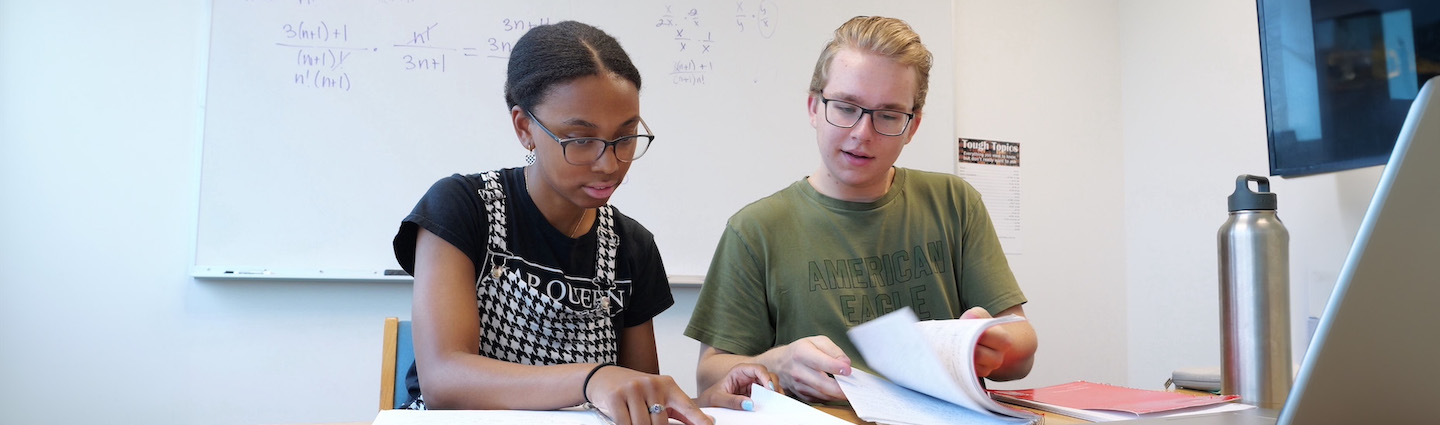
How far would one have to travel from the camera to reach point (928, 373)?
0.81m

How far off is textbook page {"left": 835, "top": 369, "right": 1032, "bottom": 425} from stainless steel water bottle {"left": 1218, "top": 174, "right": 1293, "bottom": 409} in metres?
0.39

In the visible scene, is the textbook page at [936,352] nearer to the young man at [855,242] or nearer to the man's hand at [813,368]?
the man's hand at [813,368]

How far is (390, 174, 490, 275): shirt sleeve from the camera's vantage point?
1041 millimetres

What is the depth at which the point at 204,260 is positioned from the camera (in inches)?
79.8

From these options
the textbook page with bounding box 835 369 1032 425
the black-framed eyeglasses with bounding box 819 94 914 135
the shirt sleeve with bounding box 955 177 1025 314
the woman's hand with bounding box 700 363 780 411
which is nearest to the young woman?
the woman's hand with bounding box 700 363 780 411

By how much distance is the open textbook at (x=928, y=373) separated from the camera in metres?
0.77

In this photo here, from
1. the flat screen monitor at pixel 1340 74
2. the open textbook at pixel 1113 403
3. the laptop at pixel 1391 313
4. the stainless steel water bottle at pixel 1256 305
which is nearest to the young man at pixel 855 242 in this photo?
the open textbook at pixel 1113 403

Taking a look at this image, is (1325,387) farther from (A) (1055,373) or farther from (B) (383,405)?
(A) (1055,373)

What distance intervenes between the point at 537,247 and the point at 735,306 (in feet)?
1.01

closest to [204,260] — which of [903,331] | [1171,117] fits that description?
[903,331]

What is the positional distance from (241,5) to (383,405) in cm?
134

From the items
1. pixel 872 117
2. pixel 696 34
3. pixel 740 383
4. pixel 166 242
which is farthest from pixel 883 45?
pixel 166 242

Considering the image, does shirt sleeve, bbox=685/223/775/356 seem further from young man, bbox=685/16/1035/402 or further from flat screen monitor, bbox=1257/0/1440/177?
flat screen monitor, bbox=1257/0/1440/177

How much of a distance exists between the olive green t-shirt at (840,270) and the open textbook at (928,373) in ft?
1.25
